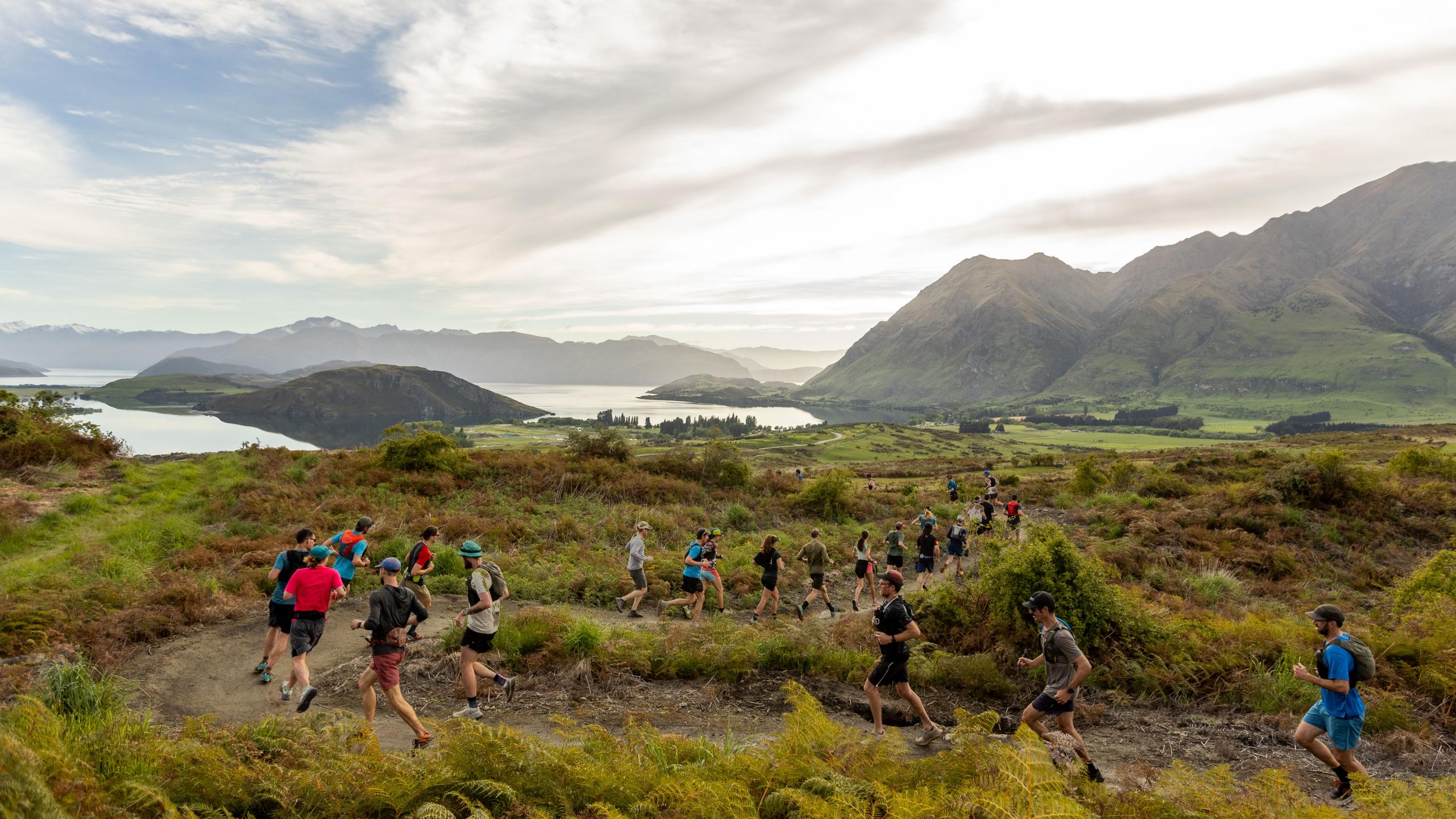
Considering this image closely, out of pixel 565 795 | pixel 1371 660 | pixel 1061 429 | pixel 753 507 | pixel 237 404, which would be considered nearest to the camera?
pixel 565 795

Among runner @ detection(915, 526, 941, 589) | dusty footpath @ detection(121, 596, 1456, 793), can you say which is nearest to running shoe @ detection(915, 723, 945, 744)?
dusty footpath @ detection(121, 596, 1456, 793)

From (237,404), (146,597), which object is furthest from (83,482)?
(237,404)

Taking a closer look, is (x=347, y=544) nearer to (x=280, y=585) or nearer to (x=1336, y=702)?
(x=280, y=585)

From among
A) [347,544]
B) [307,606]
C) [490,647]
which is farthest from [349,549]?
[490,647]

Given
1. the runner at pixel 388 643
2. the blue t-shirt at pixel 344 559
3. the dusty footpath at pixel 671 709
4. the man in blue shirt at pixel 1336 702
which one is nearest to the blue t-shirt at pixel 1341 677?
the man in blue shirt at pixel 1336 702

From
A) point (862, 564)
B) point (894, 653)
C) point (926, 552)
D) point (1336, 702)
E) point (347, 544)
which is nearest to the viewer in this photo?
point (1336, 702)

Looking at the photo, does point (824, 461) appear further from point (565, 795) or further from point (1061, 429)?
point (1061, 429)

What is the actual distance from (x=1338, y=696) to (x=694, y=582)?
385 inches

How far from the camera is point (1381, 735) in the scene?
26.4 ft

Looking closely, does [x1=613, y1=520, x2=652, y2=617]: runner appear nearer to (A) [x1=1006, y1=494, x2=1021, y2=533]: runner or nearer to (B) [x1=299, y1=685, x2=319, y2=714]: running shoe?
(B) [x1=299, y1=685, x2=319, y2=714]: running shoe

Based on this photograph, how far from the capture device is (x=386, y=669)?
7.41 metres

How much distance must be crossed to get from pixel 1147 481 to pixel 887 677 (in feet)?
88.4

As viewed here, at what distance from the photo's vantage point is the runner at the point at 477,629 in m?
8.32

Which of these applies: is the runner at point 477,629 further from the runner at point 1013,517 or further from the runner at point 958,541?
the runner at point 1013,517
